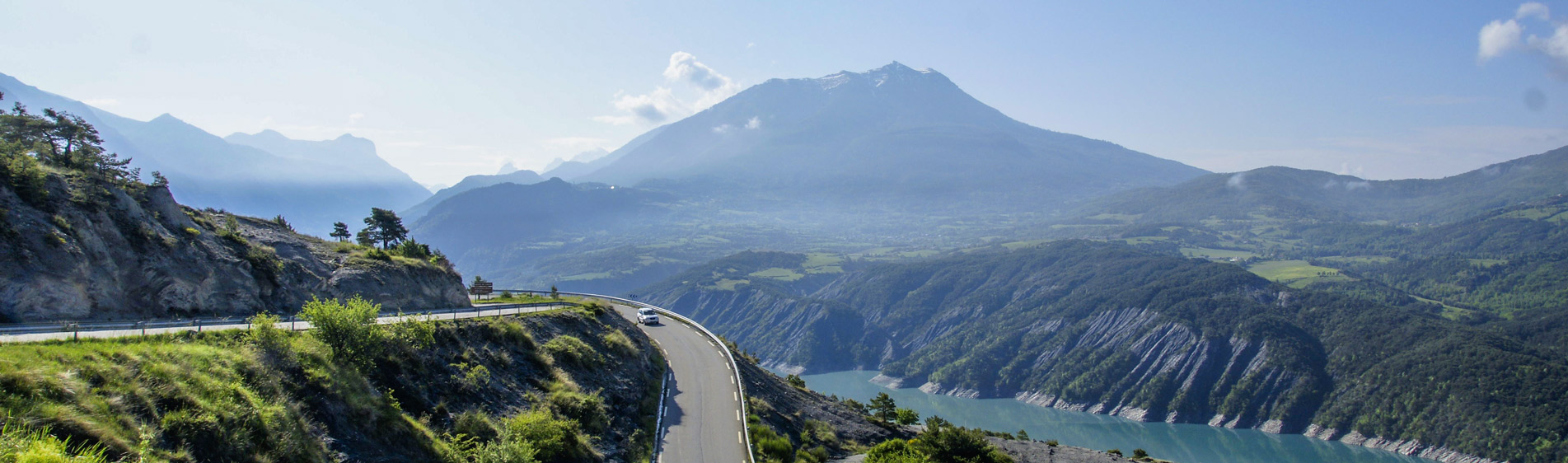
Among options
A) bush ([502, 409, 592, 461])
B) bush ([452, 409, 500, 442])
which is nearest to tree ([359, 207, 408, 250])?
bush ([502, 409, 592, 461])

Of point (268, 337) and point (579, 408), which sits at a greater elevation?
point (268, 337)

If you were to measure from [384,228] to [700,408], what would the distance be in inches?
1050

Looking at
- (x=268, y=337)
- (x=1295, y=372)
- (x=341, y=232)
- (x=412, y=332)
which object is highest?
(x=341, y=232)

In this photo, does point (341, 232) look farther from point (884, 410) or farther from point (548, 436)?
point (884, 410)

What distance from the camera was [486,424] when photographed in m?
19.0

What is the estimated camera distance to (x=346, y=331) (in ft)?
59.1

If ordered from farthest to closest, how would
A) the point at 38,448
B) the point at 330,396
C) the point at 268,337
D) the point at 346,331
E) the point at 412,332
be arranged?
1. the point at 412,332
2. the point at 346,331
3. the point at 268,337
4. the point at 330,396
5. the point at 38,448

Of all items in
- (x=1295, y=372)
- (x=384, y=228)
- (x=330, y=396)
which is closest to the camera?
(x=330, y=396)

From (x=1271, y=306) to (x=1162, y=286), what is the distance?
26.7m

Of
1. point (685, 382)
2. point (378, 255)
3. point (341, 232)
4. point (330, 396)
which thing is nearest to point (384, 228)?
point (341, 232)

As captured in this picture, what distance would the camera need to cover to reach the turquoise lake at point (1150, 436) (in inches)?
5315

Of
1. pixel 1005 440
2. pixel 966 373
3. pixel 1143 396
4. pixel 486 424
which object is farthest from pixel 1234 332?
pixel 486 424

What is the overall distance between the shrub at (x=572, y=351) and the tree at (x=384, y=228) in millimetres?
20370

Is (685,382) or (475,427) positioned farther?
(685,382)
